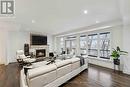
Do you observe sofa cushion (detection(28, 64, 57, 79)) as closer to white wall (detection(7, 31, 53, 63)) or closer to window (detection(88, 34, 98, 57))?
window (detection(88, 34, 98, 57))

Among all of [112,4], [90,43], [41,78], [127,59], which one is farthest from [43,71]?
[90,43]

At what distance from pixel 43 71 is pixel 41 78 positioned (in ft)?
0.58

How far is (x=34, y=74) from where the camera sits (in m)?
2.32

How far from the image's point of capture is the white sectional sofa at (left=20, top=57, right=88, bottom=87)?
2299mm

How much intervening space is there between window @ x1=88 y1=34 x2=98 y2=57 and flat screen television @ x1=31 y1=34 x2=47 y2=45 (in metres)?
4.72

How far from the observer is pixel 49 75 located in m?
2.77

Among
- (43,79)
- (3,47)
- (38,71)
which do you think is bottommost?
(43,79)

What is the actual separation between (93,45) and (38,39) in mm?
5219

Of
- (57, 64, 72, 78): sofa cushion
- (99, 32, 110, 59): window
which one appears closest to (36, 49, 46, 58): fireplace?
(99, 32, 110, 59): window

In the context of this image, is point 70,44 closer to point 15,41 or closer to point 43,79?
point 15,41

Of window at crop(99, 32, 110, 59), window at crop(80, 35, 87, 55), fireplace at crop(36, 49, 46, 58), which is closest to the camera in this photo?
window at crop(99, 32, 110, 59)

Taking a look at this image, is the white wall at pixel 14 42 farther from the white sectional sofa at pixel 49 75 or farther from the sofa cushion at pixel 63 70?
the sofa cushion at pixel 63 70

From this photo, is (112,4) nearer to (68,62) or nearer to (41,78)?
(68,62)

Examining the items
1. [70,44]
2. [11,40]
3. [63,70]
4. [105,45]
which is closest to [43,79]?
[63,70]
